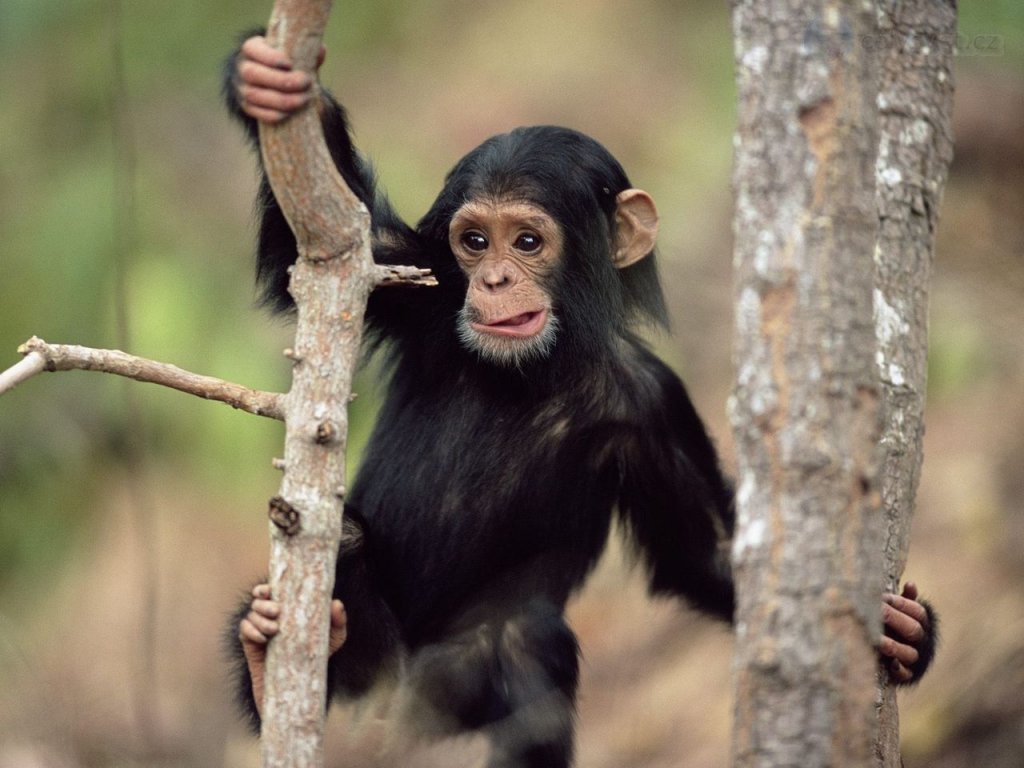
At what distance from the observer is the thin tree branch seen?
334cm

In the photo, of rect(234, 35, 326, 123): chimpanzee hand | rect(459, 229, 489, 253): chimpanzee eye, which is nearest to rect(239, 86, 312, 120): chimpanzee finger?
rect(234, 35, 326, 123): chimpanzee hand

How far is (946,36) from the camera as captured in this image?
4.74 meters

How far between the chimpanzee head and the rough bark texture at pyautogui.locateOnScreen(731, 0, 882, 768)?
1.99 metres

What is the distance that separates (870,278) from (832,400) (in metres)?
0.33

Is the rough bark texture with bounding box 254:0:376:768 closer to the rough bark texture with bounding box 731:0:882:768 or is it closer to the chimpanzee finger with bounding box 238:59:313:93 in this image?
the chimpanzee finger with bounding box 238:59:313:93

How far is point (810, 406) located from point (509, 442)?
95.2 inches

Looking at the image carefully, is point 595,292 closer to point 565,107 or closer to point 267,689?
point 267,689

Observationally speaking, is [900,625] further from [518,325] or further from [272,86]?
[272,86]

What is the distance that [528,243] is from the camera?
5.09 m

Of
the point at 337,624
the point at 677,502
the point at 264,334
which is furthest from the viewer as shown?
the point at 264,334

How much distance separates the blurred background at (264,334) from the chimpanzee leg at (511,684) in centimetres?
28

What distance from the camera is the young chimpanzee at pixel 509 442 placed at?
5.07 metres

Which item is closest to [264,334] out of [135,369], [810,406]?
[135,369]

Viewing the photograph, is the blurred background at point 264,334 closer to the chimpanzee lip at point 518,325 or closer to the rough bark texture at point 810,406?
the chimpanzee lip at point 518,325
